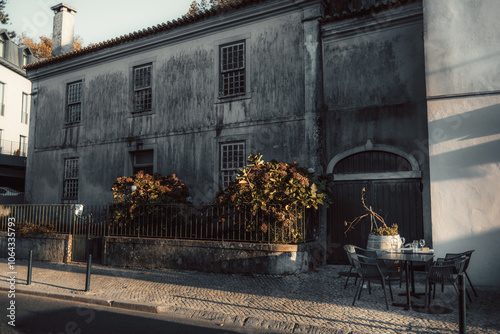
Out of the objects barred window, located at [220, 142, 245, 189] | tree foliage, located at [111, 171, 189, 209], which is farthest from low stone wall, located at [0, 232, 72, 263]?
barred window, located at [220, 142, 245, 189]

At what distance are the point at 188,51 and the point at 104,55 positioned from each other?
408cm

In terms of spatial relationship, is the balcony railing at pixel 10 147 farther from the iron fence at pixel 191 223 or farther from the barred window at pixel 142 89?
the iron fence at pixel 191 223

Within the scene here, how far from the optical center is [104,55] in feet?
50.4

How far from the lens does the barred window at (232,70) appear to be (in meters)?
12.5

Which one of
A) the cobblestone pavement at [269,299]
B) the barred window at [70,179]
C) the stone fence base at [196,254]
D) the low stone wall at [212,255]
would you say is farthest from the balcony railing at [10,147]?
the low stone wall at [212,255]

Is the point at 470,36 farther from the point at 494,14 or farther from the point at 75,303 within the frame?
the point at 75,303

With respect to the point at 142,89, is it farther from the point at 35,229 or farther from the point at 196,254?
the point at 196,254

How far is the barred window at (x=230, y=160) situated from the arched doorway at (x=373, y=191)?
9.77 ft

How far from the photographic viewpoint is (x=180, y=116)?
13.5m

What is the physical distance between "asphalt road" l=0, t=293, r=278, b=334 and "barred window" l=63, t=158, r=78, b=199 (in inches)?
376

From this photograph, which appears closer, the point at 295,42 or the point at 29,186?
the point at 295,42

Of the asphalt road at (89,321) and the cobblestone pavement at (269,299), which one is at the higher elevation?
the cobblestone pavement at (269,299)

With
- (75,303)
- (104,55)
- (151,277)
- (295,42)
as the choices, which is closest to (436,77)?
(295,42)

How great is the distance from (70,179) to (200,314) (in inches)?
480
